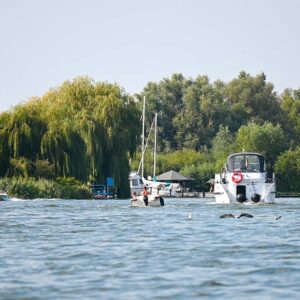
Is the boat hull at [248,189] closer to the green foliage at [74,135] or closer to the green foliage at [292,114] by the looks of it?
the green foliage at [74,135]

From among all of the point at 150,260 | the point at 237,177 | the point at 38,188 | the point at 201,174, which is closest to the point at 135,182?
the point at 201,174

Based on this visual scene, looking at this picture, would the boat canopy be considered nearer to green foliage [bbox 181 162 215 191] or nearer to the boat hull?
the boat hull

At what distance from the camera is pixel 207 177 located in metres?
138

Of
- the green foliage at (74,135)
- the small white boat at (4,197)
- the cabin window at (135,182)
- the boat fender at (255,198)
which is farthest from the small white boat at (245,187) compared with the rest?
the cabin window at (135,182)

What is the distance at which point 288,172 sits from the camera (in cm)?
13600

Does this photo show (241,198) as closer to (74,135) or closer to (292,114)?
(74,135)

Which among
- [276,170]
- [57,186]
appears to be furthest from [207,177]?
[57,186]

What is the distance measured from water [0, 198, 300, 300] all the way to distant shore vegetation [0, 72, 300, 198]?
4163cm

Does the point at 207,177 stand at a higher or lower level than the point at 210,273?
higher

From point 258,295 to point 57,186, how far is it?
6580 centimetres

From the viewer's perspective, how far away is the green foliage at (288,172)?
136 metres

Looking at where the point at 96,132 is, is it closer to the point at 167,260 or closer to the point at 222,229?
the point at 222,229

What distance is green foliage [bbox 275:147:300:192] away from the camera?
136 m

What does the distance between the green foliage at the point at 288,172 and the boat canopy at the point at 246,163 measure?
5572cm
